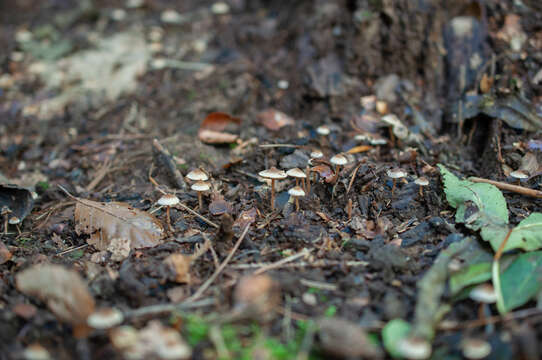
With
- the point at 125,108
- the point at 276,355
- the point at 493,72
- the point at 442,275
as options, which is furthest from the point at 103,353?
the point at 493,72

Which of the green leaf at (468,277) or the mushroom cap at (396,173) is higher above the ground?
the mushroom cap at (396,173)

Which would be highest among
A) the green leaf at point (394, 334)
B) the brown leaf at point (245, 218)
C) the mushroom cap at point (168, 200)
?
the green leaf at point (394, 334)

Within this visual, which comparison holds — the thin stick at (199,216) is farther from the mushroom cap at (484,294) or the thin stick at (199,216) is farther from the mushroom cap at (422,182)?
the mushroom cap at (484,294)

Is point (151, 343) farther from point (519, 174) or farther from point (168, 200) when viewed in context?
point (519, 174)

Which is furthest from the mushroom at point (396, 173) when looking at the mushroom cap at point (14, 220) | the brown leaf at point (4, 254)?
the mushroom cap at point (14, 220)

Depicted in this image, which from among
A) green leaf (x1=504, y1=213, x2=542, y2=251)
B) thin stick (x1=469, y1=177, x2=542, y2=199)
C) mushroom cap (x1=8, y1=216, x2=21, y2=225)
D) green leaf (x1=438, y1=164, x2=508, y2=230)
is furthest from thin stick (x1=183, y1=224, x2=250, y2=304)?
thin stick (x1=469, y1=177, x2=542, y2=199)

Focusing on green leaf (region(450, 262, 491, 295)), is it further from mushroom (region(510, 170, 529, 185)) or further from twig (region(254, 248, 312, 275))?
mushroom (region(510, 170, 529, 185))
